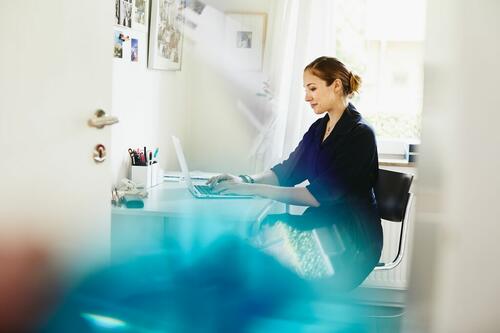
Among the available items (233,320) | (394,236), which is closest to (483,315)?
(233,320)

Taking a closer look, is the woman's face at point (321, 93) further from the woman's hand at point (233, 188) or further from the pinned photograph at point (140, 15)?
the pinned photograph at point (140, 15)

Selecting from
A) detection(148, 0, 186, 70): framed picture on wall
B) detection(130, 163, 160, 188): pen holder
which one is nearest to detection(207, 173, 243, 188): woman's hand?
detection(130, 163, 160, 188): pen holder

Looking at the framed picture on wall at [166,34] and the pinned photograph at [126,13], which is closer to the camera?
the pinned photograph at [126,13]

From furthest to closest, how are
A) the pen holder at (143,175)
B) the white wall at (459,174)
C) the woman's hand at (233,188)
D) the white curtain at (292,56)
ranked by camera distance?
the white curtain at (292,56)
the pen holder at (143,175)
the woman's hand at (233,188)
the white wall at (459,174)

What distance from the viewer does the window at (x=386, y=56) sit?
3705mm

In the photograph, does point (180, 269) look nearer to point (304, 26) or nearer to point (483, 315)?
point (483, 315)

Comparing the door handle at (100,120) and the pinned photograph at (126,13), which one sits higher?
the pinned photograph at (126,13)

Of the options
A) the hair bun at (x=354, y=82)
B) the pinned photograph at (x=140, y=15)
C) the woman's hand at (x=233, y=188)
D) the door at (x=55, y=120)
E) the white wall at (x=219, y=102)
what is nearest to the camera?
the door at (x=55, y=120)

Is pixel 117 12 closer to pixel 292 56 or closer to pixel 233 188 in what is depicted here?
pixel 233 188

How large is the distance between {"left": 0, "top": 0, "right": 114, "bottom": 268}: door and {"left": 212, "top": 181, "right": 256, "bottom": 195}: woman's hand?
1.83 ft

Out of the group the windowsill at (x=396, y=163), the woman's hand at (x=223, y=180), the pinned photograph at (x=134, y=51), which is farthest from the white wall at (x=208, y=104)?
the woman's hand at (x=223, y=180)

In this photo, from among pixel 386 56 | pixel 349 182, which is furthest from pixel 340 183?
pixel 386 56

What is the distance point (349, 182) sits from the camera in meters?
2.44

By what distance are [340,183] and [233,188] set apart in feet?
1.28
